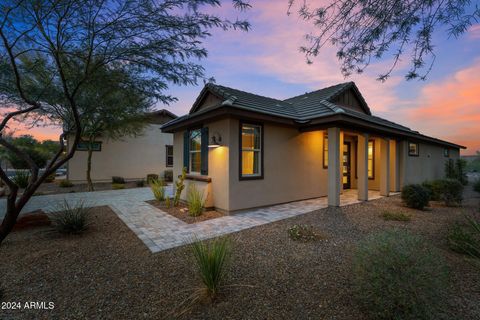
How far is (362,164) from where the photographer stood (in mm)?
8102

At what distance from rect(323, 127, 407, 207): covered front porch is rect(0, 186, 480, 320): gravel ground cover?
295 centimetres

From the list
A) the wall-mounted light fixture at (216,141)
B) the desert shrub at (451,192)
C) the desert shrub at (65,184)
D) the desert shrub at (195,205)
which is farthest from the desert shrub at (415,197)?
the desert shrub at (65,184)

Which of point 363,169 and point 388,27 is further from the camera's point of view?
point 363,169

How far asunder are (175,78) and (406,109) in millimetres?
12869

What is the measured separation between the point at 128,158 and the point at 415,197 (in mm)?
16935

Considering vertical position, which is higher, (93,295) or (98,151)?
(98,151)

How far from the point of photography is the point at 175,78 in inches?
156

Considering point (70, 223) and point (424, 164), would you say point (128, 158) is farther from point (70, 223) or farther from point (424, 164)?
point (424, 164)

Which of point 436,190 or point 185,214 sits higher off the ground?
point 436,190

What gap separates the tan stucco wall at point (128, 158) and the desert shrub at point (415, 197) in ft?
51.0

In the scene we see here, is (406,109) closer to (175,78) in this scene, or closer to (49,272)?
(175,78)

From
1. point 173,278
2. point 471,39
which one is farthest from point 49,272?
point 471,39

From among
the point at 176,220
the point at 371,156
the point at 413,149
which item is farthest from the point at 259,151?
the point at 413,149

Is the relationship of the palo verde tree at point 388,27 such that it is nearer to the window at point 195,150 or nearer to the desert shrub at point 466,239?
the desert shrub at point 466,239
